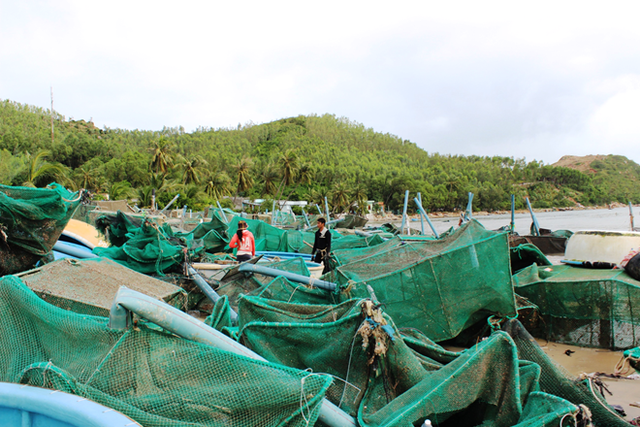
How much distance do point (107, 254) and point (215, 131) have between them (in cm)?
14245

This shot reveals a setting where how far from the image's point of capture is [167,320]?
82.1 inches

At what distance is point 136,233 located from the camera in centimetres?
798

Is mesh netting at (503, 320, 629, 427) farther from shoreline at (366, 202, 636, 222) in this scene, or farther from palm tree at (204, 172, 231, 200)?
shoreline at (366, 202, 636, 222)

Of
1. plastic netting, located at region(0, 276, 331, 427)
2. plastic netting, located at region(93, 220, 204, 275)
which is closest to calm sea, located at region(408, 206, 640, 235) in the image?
plastic netting, located at region(93, 220, 204, 275)

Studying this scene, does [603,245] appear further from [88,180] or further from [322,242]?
[88,180]

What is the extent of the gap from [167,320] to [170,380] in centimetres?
27

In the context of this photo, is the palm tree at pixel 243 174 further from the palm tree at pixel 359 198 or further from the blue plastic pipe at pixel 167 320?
the blue plastic pipe at pixel 167 320

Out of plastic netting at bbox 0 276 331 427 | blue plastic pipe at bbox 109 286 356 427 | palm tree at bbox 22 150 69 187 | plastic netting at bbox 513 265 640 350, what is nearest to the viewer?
plastic netting at bbox 0 276 331 427

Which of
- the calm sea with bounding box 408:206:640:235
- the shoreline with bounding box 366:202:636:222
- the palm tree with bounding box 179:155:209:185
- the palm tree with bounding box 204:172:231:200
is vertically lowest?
the shoreline with bounding box 366:202:636:222

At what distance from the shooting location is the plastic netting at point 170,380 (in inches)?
75.3

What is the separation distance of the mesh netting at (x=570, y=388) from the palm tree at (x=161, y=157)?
2102 inches

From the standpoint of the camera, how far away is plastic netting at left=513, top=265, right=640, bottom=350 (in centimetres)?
601

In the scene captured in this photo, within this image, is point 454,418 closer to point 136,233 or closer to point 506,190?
point 136,233

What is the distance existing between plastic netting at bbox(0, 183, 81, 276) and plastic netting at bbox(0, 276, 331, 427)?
10.1ft
